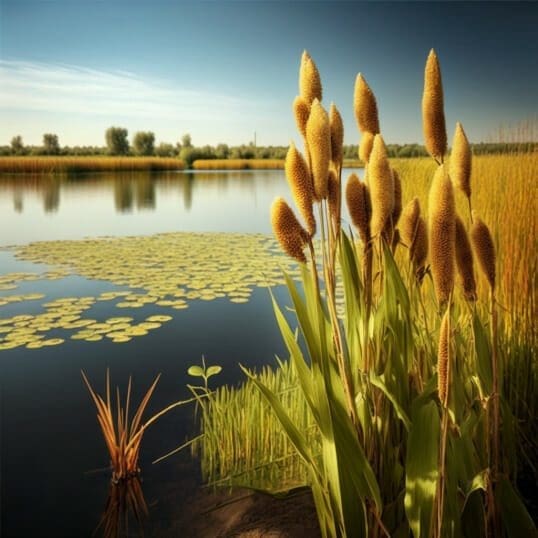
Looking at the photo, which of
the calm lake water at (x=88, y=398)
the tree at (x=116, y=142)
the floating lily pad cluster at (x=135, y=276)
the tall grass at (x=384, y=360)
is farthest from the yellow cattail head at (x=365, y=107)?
the tree at (x=116, y=142)

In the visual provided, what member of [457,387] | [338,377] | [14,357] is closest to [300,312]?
[338,377]

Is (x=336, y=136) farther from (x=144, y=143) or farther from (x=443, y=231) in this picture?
(x=144, y=143)

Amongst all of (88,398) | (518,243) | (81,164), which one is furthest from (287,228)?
(81,164)

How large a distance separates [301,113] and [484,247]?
0.35 m

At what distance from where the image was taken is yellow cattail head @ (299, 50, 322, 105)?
2.35 feet

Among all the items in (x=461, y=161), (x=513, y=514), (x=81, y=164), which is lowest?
(x=513, y=514)

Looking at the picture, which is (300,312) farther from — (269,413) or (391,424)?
(269,413)

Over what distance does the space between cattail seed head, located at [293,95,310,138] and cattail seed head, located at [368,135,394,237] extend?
102 millimetres

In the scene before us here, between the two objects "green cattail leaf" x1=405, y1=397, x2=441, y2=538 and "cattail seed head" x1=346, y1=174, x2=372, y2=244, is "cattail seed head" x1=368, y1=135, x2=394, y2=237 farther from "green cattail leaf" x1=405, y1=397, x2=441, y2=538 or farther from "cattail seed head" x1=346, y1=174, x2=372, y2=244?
"green cattail leaf" x1=405, y1=397, x2=441, y2=538

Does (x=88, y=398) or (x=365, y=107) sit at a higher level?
(x=365, y=107)

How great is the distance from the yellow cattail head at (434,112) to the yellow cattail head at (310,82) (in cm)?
16

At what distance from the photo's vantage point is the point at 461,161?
0.79 meters

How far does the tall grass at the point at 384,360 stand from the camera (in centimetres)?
65

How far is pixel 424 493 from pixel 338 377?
0.21 metres
